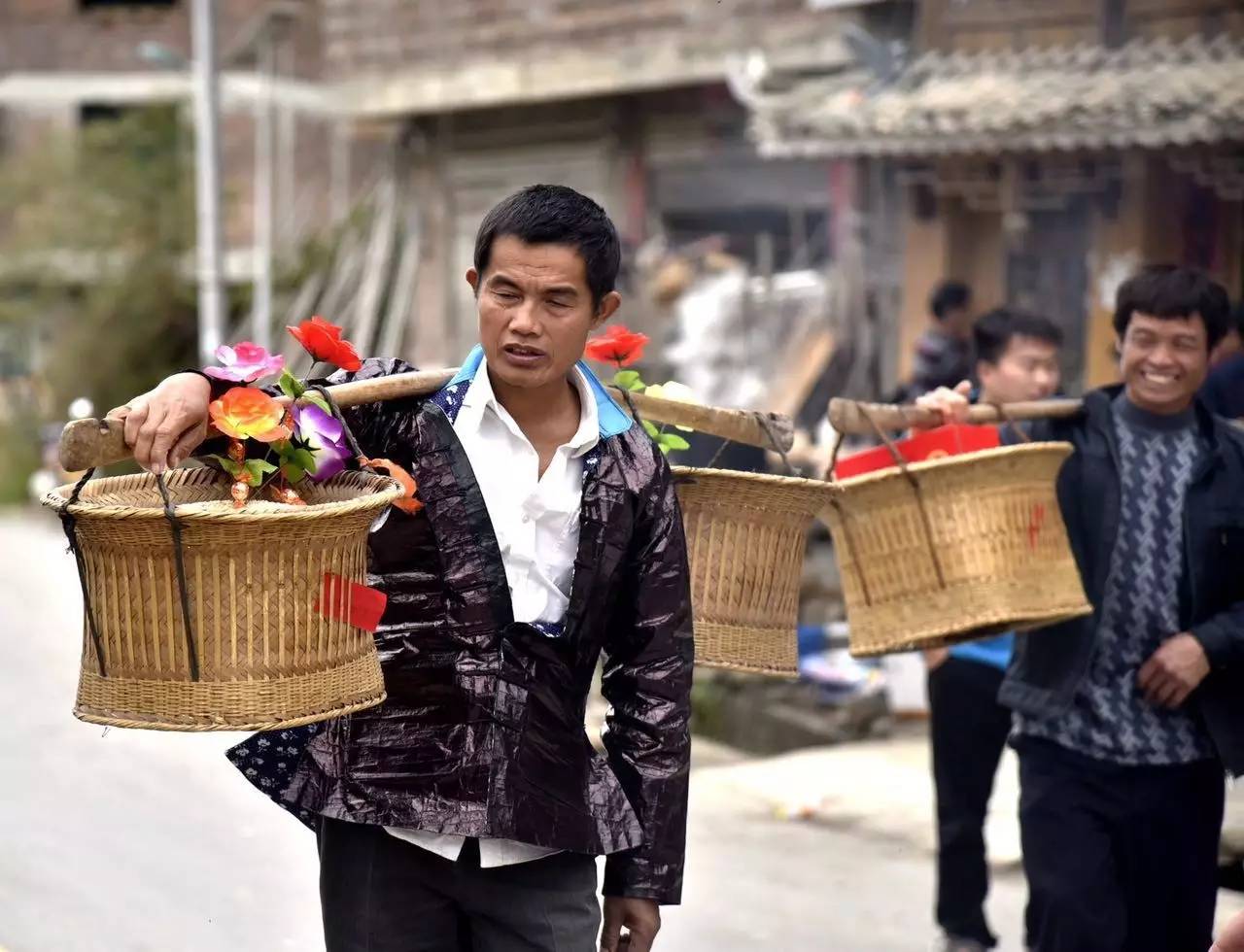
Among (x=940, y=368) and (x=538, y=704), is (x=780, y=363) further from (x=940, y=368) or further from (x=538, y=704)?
(x=538, y=704)

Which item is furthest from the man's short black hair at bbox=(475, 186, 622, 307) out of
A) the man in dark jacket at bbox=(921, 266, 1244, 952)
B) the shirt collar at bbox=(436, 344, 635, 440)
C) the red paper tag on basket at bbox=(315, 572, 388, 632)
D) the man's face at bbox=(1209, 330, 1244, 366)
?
the man's face at bbox=(1209, 330, 1244, 366)

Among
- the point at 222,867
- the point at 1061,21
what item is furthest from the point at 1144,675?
the point at 1061,21

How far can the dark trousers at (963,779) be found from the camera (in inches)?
231

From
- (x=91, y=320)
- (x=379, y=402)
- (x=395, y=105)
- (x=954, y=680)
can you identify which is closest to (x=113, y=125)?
(x=91, y=320)

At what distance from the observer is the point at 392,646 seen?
306cm

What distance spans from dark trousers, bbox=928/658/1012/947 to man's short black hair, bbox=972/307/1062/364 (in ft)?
3.32

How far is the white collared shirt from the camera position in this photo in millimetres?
3020

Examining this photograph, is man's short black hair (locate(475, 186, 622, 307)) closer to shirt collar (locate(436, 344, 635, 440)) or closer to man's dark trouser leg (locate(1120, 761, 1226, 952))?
shirt collar (locate(436, 344, 635, 440))

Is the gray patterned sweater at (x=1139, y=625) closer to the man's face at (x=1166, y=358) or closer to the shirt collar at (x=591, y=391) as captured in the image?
the man's face at (x=1166, y=358)

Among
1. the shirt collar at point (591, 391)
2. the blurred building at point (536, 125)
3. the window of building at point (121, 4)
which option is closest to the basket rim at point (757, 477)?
the shirt collar at point (591, 391)

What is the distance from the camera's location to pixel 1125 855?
4535 mm

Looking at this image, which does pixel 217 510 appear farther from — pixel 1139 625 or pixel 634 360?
pixel 1139 625

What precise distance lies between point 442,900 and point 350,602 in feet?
1.88

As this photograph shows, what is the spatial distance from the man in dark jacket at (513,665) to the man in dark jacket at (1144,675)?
1.59 meters
